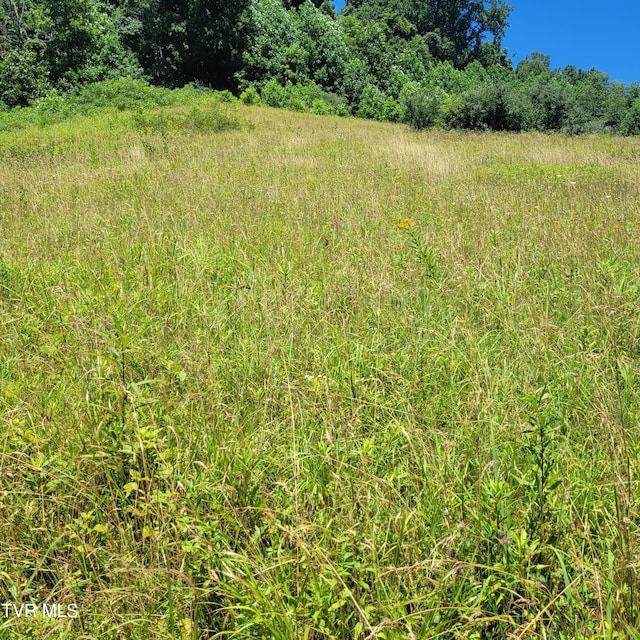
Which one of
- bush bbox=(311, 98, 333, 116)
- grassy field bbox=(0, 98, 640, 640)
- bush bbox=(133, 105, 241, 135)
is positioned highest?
bush bbox=(311, 98, 333, 116)

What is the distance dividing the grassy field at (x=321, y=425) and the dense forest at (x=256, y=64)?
17781mm

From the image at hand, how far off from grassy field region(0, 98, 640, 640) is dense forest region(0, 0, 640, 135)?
58.3ft

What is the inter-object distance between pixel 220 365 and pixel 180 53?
36.3 meters

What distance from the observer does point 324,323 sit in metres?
2.75

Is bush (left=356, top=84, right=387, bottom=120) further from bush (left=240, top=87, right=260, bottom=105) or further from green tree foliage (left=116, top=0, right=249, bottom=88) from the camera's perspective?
bush (left=240, top=87, right=260, bottom=105)

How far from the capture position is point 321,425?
1944 mm

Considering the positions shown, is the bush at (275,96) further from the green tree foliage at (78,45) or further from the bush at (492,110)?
the bush at (492,110)

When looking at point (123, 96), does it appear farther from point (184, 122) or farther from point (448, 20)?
point (448, 20)

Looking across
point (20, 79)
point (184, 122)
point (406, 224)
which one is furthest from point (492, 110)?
point (20, 79)

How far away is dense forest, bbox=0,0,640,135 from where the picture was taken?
2053cm

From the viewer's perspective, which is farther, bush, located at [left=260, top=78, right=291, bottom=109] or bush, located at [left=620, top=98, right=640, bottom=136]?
bush, located at [left=620, top=98, right=640, bottom=136]

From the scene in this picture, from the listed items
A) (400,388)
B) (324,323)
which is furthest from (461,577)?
(324,323)

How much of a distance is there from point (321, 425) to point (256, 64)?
115ft

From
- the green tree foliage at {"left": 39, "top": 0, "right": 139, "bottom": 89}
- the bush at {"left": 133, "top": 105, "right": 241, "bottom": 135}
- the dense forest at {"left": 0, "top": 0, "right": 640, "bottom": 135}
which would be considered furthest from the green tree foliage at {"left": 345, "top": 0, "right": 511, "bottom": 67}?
the bush at {"left": 133, "top": 105, "right": 241, "bottom": 135}
